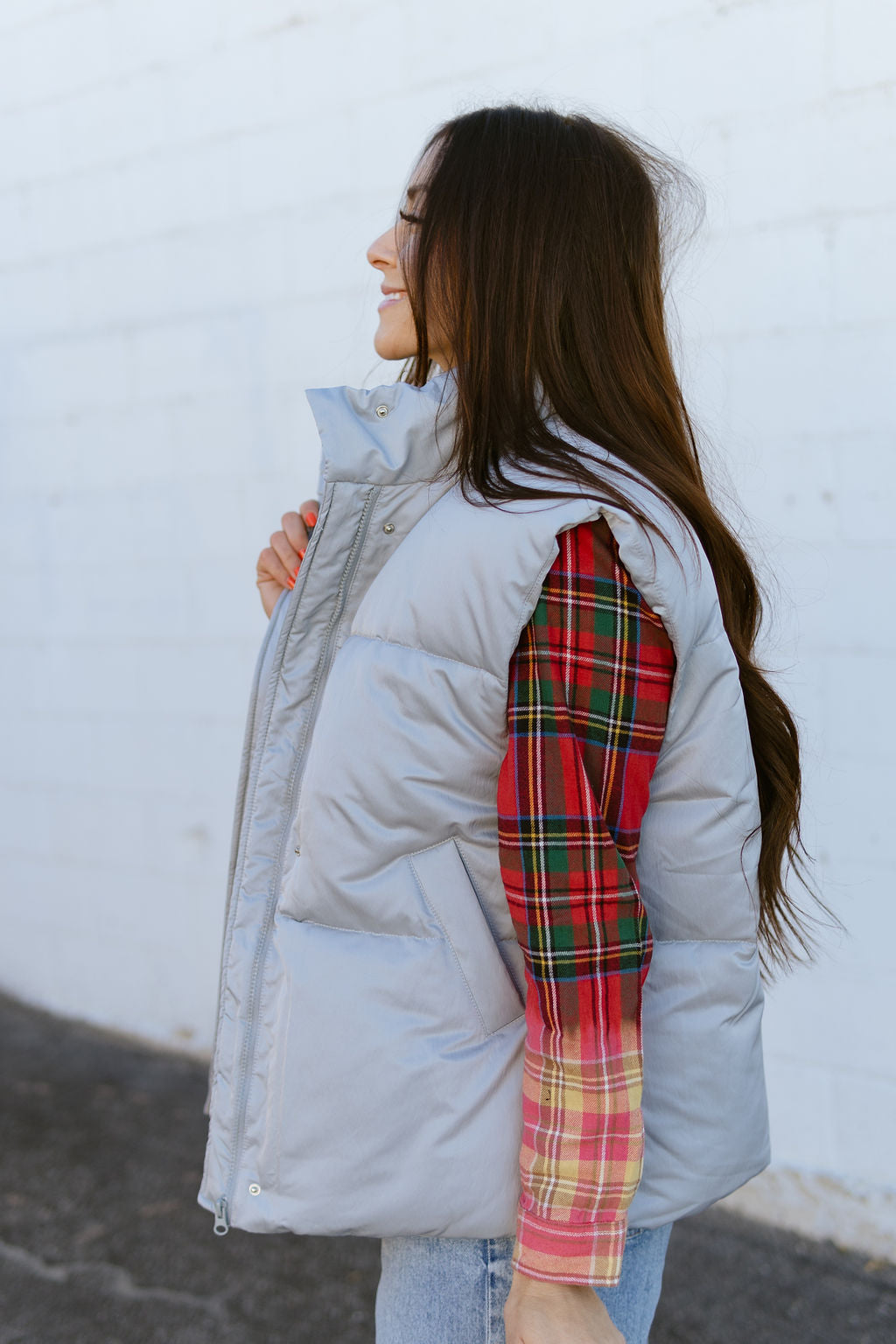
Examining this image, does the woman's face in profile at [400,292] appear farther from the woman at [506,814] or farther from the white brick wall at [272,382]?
the white brick wall at [272,382]

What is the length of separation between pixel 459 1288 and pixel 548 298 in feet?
3.21

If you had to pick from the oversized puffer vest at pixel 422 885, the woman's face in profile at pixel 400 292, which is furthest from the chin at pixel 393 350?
the oversized puffer vest at pixel 422 885

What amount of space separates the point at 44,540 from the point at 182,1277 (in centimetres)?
211

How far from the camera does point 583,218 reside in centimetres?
118

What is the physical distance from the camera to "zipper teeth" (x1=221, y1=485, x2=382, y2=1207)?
44.1 inches

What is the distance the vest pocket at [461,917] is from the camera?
1064 millimetres

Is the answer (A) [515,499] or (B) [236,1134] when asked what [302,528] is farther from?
(B) [236,1134]

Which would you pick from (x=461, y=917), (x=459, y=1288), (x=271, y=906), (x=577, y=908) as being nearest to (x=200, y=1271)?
(x=459, y=1288)

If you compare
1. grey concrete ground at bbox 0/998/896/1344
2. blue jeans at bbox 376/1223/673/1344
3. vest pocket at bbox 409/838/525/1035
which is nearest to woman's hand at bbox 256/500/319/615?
vest pocket at bbox 409/838/525/1035

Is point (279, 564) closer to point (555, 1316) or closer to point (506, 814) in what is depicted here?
point (506, 814)

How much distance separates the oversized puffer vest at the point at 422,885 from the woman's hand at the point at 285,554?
1.01ft

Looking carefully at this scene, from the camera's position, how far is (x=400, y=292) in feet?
4.25

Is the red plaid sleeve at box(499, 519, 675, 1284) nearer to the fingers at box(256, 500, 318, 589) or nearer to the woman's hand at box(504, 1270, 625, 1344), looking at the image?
the woman's hand at box(504, 1270, 625, 1344)

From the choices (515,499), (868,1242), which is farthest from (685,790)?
(868,1242)
